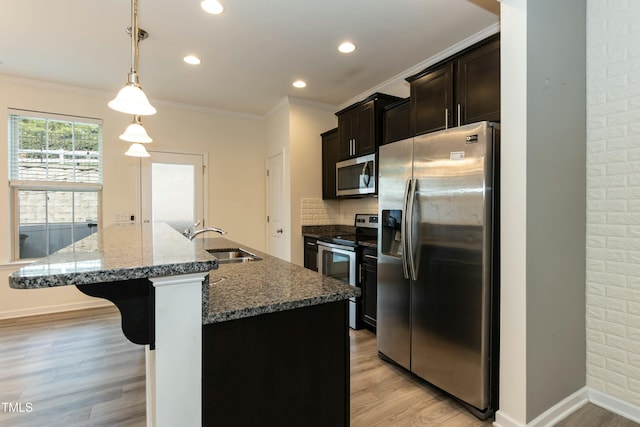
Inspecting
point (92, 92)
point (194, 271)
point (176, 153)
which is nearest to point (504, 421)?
point (194, 271)

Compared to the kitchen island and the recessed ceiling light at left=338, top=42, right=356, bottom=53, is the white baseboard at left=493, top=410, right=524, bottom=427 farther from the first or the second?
the recessed ceiling light at left=338, top=42, right=356, bottom=53

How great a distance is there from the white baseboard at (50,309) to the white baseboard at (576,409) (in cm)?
445

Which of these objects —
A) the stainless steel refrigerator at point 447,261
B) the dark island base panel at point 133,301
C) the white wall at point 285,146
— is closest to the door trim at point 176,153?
the white wall at point 285,146

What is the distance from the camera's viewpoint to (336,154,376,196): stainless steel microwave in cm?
345

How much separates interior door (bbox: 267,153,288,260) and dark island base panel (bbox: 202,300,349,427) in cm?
312

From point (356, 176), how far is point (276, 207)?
4.93 ft

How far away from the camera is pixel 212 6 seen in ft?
7.38

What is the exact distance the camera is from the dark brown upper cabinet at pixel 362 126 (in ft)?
11.1

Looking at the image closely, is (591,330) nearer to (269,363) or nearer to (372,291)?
(372,291)

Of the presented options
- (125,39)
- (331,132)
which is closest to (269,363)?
(125,39)

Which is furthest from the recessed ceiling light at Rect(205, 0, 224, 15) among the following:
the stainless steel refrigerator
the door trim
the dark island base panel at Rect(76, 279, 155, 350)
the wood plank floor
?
the wood plank floor

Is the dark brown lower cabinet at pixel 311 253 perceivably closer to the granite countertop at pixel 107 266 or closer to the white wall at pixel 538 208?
the white wall at pixel 538 208

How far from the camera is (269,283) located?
52.4 inches

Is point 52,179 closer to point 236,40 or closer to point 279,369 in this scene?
point 236,40
